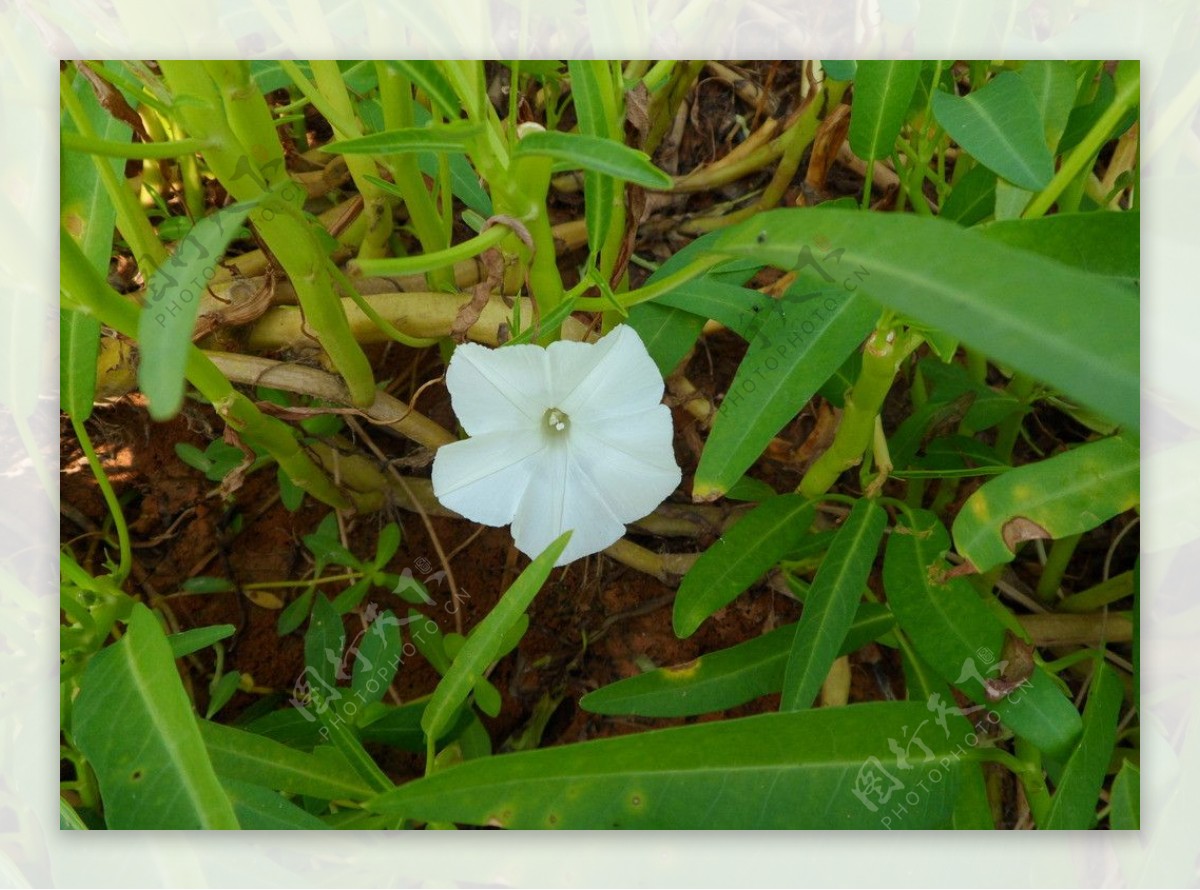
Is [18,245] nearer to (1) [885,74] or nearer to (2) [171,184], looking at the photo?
(2) [171,184]

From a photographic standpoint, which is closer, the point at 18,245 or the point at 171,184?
the point at 18,245

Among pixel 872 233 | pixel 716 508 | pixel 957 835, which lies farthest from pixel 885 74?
pixel 957 835

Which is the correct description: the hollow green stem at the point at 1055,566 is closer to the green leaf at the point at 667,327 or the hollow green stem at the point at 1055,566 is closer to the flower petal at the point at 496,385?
the green leaf at the point at 667,327

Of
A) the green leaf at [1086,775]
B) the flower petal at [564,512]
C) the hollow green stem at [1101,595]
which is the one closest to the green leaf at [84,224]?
the flower petal at [564,512]

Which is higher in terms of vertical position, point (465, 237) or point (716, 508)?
point (465, 237)

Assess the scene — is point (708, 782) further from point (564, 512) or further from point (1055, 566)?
point (1055, 566)

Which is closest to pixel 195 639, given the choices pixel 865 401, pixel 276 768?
pixel 276 768
